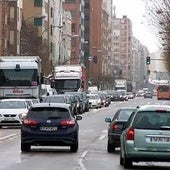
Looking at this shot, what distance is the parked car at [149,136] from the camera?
1928cm

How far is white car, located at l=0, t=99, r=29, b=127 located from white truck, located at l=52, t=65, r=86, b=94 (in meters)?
26.9

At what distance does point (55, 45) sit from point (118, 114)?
379 ft

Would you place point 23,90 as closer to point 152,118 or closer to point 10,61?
point 10,61

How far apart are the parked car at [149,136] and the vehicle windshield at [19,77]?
3019 cm

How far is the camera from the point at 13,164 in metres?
21.3

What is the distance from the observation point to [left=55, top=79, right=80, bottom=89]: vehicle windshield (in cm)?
7150

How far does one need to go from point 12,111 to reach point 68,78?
29304 millimetres

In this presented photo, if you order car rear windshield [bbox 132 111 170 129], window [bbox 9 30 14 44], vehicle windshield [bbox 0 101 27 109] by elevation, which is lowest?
vehicle windshield [bbox 0 101 27 109]

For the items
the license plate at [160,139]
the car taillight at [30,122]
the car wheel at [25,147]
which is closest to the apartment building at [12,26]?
the car wheel at [25,147]

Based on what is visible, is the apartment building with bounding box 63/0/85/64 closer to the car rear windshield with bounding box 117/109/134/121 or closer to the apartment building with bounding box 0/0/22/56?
the apartment building with bounding box 0/0/22/56

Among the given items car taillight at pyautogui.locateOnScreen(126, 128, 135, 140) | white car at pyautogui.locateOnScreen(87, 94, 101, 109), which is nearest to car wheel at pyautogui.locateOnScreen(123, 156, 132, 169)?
car taillight at pyautogui.locateOnScreen(126, 128, 135, 140)

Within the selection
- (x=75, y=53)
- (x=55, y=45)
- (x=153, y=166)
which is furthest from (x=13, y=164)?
(x=75, y=53)

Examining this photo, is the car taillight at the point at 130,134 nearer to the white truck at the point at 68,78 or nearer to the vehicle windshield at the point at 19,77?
the vehicle windshield at the point at 19,77

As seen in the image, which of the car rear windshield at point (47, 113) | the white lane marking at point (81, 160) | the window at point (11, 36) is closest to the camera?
the white lane marking at point (81, 160)
